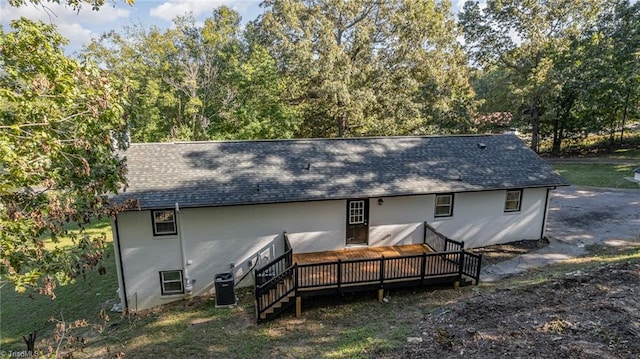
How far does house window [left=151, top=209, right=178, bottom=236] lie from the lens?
11133mm

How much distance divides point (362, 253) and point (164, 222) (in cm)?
656

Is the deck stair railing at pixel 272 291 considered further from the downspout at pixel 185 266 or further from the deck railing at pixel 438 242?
the deck railing at pixel 438 242

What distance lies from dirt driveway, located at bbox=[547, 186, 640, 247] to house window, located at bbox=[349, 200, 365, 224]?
8.38 metres

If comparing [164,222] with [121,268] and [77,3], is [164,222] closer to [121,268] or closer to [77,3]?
[121,268]

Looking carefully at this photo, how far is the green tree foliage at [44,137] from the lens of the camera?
18.1 ft

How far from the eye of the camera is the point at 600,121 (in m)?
32.1

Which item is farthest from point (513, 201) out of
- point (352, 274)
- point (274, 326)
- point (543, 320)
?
point (274, 326)

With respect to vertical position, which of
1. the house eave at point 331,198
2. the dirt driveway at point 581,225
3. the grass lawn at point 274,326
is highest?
the house eave at point 331,198

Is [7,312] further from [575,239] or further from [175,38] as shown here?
[575,239]

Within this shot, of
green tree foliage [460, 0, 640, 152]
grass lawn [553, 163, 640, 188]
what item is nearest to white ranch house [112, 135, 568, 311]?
grass lawn [553, 163, 640, 188]

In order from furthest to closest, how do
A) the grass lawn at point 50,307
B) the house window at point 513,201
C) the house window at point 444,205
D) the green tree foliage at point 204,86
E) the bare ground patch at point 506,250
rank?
the green tree foliage at point 204,86 → the house window at point 513,201 → the house window at point 444,205 → the bare ground patch at point 506,250 → the grass lawn at point 50,307

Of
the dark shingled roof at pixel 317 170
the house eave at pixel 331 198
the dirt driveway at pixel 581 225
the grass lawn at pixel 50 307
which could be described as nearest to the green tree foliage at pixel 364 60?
the dark shingled roof at pixel 317 170

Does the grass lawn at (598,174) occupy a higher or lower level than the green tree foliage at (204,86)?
lower

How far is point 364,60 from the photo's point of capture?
24.0m
